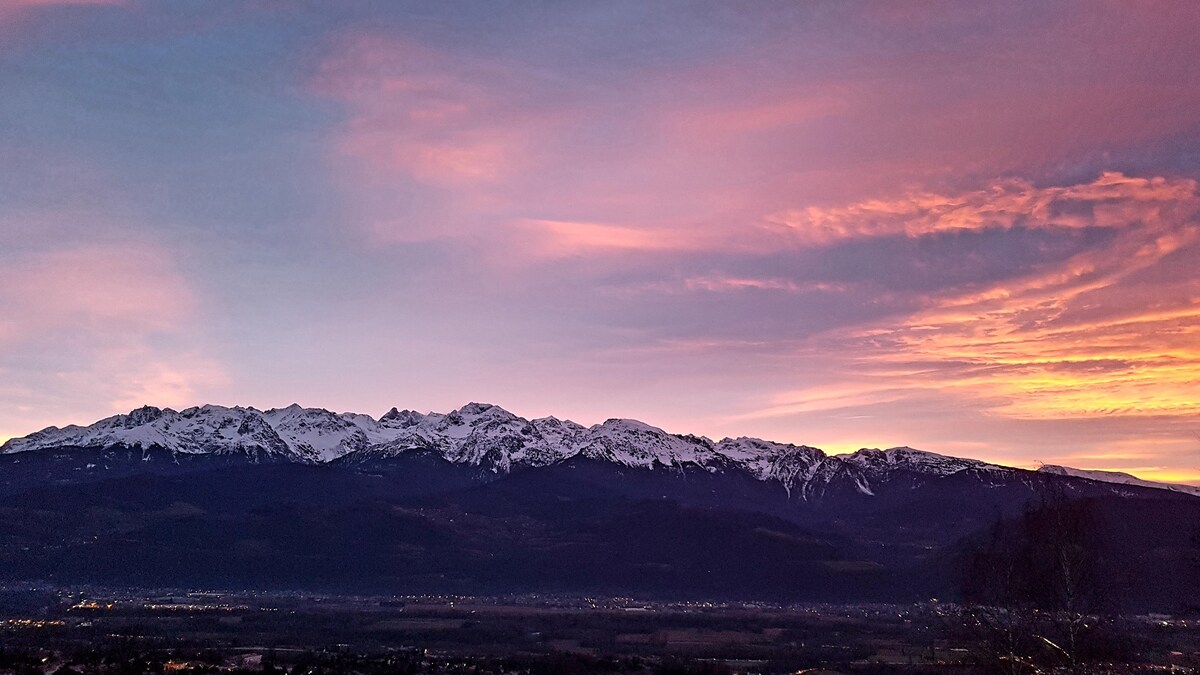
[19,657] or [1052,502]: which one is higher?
[1052,502]

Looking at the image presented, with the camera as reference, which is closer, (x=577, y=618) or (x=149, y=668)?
(x=149, y=668)

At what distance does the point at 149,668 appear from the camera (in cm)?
8638

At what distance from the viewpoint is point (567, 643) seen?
152 meters

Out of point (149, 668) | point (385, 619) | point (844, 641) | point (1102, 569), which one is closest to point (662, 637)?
point (844, 641)

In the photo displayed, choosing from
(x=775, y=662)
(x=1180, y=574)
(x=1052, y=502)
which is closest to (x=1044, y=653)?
(x=1052, y=502)

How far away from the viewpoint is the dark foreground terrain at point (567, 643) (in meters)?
73.1

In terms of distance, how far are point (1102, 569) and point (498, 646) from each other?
96859 millimetres

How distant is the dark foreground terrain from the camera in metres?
73.1

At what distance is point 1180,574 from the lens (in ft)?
654

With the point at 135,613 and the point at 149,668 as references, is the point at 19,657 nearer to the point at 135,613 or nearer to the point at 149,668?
the point at 149,668

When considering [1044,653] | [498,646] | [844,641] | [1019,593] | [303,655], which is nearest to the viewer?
[1019,593]

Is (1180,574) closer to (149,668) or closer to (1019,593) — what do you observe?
(1019,593)

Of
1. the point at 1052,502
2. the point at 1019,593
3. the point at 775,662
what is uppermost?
the point at 1052,502

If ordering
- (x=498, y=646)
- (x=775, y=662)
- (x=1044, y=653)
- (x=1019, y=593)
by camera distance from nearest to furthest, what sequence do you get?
(x=1019, y=593), (x=1044, y=653), (x=775, y=662), (x=498, y=646)
